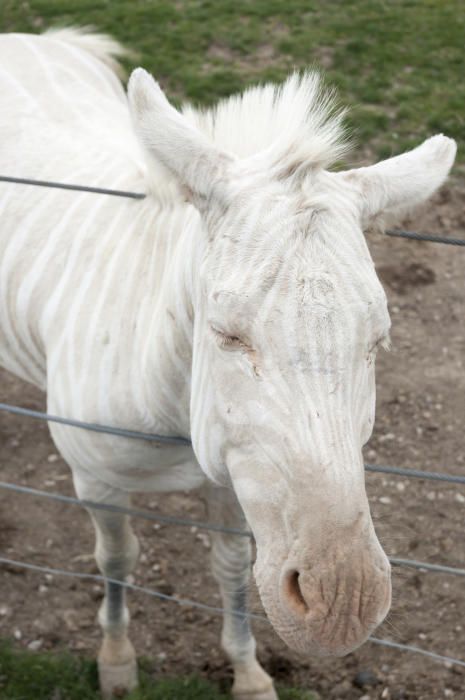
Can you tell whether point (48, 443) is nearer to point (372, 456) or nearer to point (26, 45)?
point (372, 456)

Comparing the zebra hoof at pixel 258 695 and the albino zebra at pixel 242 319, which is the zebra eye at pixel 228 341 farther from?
the zebra hoof at pixel 258 695

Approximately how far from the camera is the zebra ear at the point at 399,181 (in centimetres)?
211

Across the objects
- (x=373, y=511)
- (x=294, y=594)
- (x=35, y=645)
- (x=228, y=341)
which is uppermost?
(x=228, y=341)

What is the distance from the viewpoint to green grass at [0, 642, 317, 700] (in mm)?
3504

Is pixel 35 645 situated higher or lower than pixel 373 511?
lower

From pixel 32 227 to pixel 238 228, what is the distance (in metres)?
1.47

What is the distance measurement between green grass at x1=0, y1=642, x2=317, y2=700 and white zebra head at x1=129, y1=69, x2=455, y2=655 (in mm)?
1800

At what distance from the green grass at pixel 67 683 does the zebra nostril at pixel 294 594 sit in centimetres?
189

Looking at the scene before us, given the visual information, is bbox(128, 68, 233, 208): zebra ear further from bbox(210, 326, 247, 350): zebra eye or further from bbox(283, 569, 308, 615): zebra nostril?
bbox(283, 569, 308, 615): zebra nostril

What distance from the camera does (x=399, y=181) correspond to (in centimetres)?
214

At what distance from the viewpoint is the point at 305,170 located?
6.69 feet

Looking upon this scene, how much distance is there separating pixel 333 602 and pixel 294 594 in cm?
9

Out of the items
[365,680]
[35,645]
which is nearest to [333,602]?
[365,680]

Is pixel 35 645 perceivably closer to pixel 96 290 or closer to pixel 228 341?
pixel 96 290
